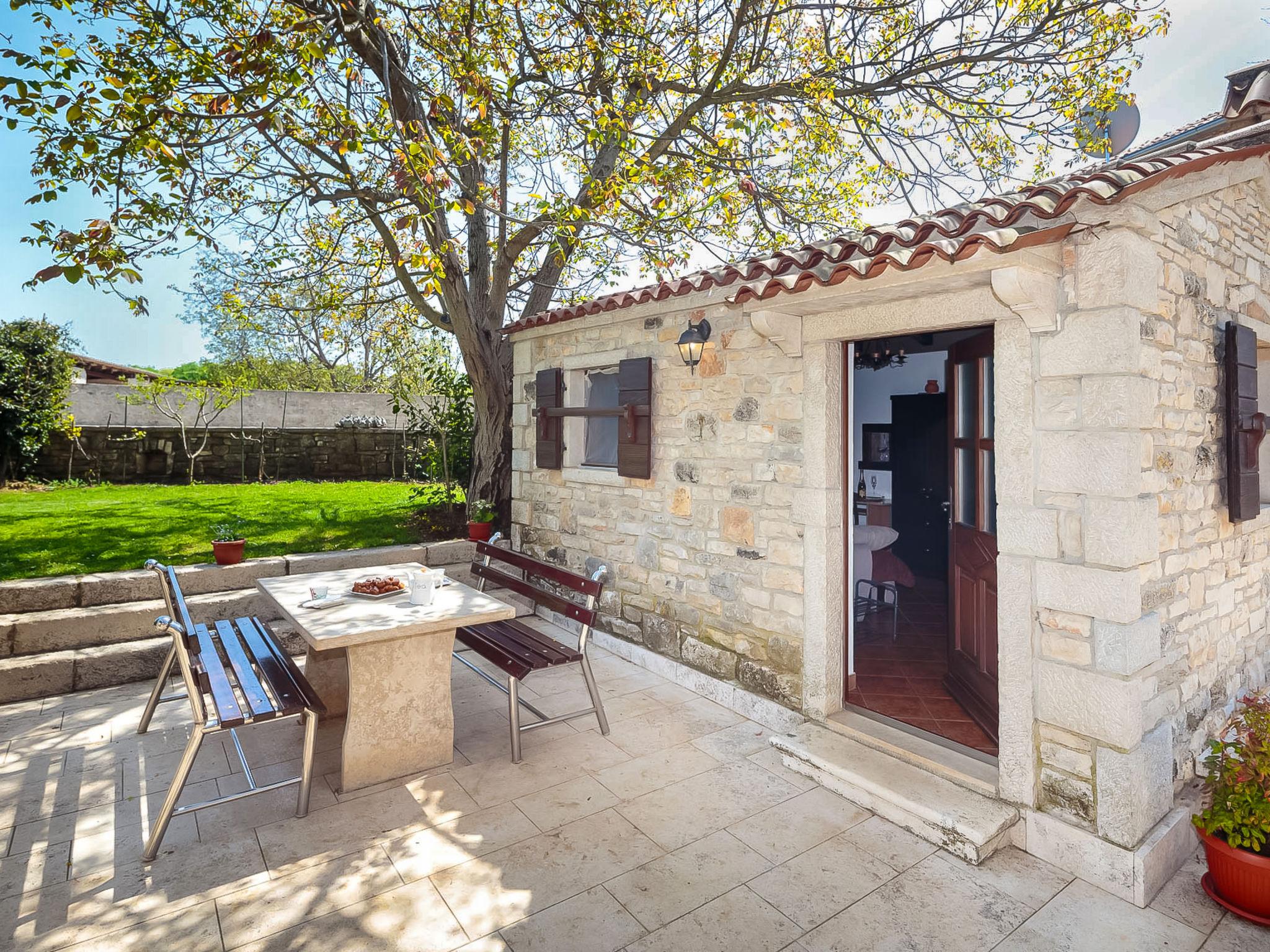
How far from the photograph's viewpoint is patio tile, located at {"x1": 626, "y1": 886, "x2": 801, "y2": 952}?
2.23 metres

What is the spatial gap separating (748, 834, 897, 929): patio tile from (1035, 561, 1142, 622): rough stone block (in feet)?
4.44

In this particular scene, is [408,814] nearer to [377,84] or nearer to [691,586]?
[691,586]

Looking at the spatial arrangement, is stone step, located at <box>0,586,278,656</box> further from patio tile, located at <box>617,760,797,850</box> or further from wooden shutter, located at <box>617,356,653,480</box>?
patio tile, located at <box>617,760,797,850</box>

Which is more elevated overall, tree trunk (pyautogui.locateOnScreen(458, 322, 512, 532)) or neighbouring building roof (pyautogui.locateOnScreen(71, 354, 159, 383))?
neighbouring building roof (pyautogui.locateOnScreen(71, 354, 159, 383))

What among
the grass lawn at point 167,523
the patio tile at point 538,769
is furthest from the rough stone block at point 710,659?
the grass lawn at point 167,523

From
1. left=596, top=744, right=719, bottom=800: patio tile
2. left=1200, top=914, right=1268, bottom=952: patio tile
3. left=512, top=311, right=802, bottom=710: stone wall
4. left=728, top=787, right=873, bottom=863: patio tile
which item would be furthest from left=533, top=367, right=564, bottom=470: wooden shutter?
left=1200, top=914, right=1268, bottom=952: patio tile

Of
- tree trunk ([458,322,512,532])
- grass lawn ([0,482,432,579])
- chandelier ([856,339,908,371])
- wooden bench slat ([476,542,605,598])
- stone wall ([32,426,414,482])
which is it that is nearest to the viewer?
wooden bench slat ([476,542,605,598])

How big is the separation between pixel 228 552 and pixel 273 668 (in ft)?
8.09

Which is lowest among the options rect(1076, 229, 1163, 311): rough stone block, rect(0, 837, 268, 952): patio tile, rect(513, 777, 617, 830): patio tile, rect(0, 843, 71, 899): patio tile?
rect(513, 777, 617, 830): patio tile

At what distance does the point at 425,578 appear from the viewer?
3.71 meters

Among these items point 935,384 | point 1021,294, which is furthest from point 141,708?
point 935,384

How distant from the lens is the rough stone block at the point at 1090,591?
2.56 m

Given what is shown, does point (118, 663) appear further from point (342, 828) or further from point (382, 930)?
point (382, 930)

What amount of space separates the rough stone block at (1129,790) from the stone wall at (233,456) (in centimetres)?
865
